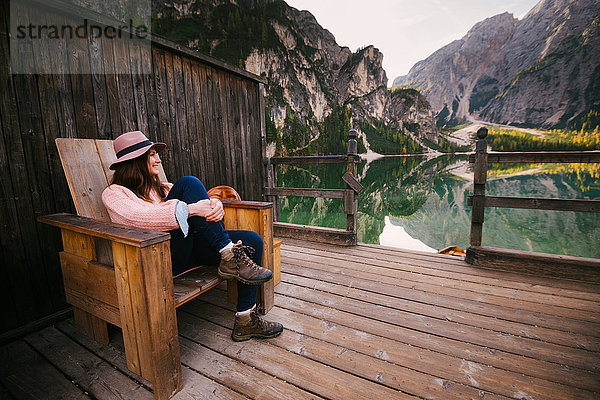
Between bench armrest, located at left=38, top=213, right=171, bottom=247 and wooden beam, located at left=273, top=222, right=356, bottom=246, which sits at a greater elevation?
bench armrest, located at left=38, top=213, right=171, bottom=247

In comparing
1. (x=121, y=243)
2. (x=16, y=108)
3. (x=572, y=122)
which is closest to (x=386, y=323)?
(x=121, y=243)

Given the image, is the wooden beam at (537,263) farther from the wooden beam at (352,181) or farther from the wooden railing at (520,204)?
the wooden beam at (352,181)

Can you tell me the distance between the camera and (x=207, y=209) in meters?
1.43

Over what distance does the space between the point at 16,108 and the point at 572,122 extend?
12099 centimetres

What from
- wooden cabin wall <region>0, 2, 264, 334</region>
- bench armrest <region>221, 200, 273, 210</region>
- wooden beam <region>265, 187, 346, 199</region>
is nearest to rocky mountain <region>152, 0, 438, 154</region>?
wooden beam <region>265, 187, 346, 199</region>

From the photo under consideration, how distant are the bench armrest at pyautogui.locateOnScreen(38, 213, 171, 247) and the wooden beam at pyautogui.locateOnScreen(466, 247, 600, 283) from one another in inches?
112

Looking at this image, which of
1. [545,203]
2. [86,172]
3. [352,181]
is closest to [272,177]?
[352,181]

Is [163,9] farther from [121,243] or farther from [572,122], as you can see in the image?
[572,122]

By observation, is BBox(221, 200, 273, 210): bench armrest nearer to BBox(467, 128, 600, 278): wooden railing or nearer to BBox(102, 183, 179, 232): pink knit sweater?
BBox(102, 183, 179, 232): pink knit sweater

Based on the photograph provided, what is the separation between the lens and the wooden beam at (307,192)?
3.35m

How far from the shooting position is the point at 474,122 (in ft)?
399

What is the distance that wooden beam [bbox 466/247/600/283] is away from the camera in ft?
7.50

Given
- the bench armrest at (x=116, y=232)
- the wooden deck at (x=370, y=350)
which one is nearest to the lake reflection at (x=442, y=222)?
the wooden deck at (x=370, y=350)

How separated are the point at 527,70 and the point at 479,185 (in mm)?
147906
